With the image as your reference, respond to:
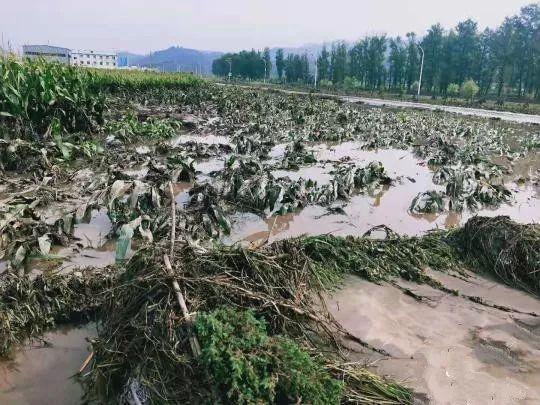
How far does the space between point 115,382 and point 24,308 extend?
121 centimetres

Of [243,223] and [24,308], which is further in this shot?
[243,223]

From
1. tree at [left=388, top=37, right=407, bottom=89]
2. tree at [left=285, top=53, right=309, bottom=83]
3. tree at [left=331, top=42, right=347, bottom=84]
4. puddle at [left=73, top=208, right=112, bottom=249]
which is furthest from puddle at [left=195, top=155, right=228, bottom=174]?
tree at [left=285, top=53, right=309, bottom=83]

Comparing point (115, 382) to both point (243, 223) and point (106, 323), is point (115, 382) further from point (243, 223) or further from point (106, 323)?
point (243, 223)

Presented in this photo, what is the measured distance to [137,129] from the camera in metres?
12.0

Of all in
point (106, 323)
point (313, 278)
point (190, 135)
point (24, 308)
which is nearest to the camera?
point (106, 323)

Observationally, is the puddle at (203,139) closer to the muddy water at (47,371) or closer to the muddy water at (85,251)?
the muddy water at (85,251)

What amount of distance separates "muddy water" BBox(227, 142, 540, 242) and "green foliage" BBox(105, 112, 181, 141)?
3.64 m

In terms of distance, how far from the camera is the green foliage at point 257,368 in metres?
2.17

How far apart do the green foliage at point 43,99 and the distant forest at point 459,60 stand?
127ft

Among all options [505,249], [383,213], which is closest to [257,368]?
[505,249]

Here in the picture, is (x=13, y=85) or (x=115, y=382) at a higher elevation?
(x=13, y=85)

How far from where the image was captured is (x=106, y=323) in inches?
115

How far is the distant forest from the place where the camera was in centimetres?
4616

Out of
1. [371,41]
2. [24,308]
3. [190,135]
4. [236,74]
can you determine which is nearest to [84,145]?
[190,135]
